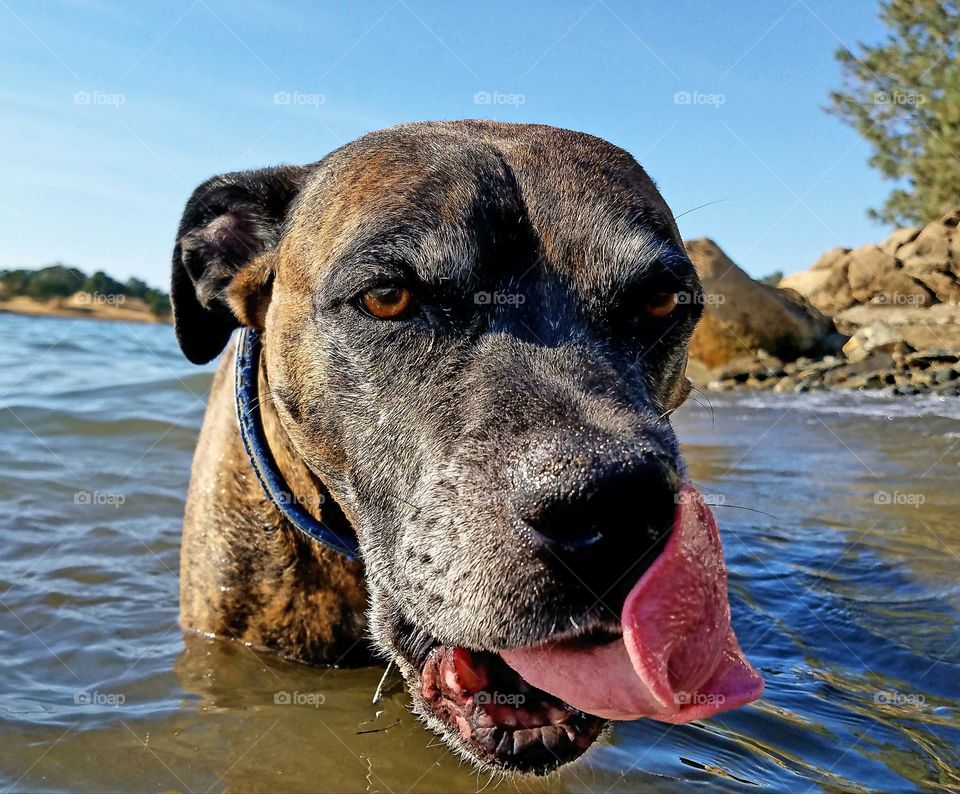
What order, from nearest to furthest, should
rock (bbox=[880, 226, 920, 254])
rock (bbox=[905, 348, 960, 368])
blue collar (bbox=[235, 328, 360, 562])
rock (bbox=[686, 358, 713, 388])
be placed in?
1. blue collar (bbox=[235, 328, 360, 562])
2. rock (bbox=[905, 348, 960, 368])
3. rock (bbox=[686, 358, 713, 388])
4. rock (bbox=[880, 226, 920, 254])

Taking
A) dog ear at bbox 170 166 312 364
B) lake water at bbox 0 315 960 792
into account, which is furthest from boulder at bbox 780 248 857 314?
dog ear at bbox 170 166 312 364

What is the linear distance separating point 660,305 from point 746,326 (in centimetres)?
1437

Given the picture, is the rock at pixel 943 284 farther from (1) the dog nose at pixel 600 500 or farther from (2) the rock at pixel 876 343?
(1) the dog nose at pixel 600 500

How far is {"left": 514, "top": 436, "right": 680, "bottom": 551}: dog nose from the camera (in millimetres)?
2029

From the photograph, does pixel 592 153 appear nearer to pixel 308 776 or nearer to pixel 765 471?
pixel 308 776

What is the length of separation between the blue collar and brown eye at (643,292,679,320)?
4.25 feet

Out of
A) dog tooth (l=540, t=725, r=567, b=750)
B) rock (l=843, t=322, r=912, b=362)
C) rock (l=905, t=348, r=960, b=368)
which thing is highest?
rock (l=843, t=322, r=912, b=362)

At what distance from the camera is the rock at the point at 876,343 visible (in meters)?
15.3

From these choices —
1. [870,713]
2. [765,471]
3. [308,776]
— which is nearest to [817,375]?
[765,471]

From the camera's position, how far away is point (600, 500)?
2.02m

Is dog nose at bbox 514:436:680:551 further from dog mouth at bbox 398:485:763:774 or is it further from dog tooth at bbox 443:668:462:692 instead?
dog tooth at bbox 443:668:462:692

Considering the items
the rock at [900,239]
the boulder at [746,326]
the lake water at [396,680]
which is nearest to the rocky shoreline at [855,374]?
the boulder at [746,326]

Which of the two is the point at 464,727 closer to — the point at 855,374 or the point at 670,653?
the point at 670,653

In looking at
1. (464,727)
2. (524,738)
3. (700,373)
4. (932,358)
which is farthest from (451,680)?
(700,373)
